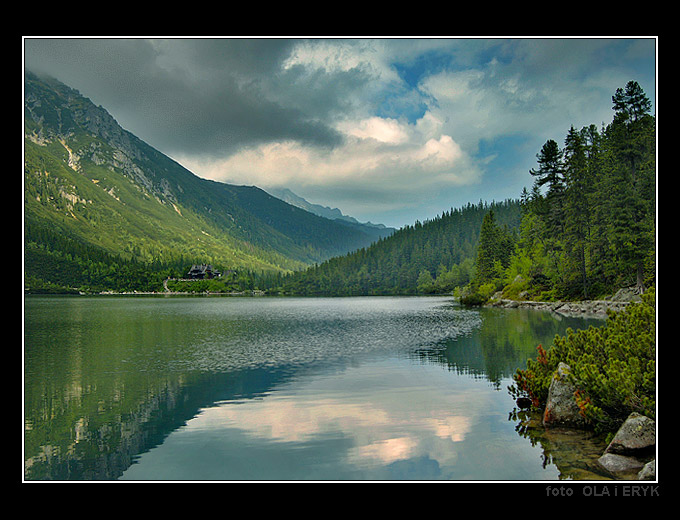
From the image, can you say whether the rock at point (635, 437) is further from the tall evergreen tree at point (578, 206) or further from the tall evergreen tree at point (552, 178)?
the tall evergreen tree at point (552, 178)

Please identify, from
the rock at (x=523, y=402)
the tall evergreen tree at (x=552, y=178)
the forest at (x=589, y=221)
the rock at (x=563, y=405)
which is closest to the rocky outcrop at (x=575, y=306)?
the forest at (x=589, y=221)

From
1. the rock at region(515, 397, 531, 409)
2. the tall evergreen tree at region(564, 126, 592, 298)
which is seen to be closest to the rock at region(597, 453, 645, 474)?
Answer: the rock at region(515, 397, 531, 409)

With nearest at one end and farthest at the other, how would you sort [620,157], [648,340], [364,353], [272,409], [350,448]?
[648,340]
[350,448]
[272,409]
[364,353]
[620,157]

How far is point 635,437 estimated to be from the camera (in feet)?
37.3

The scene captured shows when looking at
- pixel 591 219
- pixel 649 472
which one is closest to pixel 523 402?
pixel 649 472

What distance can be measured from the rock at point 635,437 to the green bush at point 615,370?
0.39 m

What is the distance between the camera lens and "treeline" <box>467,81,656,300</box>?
47562mm

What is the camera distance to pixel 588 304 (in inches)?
2226

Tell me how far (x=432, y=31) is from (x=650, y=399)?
36.5 feet

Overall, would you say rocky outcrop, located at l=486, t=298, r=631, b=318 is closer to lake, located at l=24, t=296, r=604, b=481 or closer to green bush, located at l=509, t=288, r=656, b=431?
lake, located at l=24, t=296, r=604, b=481

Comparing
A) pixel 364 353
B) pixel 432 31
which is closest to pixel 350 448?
pixel 432 31

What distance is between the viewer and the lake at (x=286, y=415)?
1249cm

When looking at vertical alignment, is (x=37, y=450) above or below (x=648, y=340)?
below
